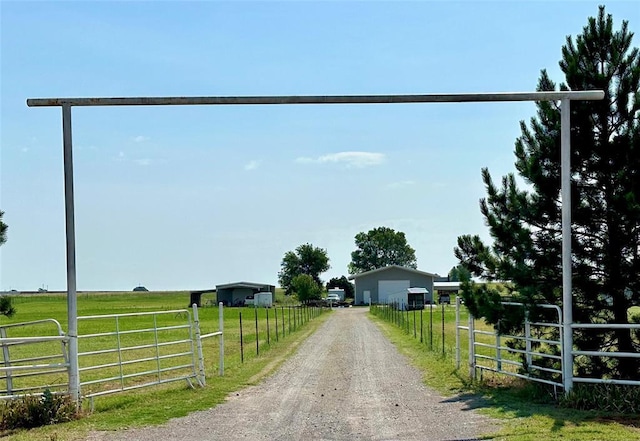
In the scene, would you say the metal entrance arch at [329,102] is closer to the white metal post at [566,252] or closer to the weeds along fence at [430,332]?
the white metal post at [566,252]

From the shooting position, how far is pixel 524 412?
1009cm

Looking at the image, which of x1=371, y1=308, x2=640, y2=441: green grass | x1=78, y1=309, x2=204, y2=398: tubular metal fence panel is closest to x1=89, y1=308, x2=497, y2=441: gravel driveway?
x1=371, y1=308, x2=640, y2=441: green grass

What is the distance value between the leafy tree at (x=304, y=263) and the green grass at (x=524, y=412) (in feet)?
329

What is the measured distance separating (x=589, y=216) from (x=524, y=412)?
361 centimetres

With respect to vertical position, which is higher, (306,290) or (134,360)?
(134,360)

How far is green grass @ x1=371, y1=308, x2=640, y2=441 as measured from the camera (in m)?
8.52

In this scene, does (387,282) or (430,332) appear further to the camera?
(387,282)

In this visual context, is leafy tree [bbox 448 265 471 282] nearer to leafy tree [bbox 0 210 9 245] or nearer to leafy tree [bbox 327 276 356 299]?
leafy tree [bbox 0 210 9 245]

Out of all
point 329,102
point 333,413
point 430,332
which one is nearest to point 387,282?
point 430,332

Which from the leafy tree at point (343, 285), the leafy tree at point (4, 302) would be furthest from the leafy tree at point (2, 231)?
the leafy tree at point (343, 285)

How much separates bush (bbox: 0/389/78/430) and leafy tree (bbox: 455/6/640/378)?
21.8 ft

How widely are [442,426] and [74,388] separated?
5343 millimetres

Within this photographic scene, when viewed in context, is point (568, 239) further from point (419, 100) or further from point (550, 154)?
point (419, 100)

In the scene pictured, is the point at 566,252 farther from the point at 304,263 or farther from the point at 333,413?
the point at 304,263
